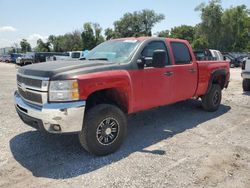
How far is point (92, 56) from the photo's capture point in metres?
5.92

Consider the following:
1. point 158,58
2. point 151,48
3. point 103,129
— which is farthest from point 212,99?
point 103,129

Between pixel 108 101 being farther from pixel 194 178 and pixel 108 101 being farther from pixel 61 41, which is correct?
pixel 61 41

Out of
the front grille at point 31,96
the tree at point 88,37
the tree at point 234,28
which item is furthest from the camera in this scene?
the tree at point 88,37

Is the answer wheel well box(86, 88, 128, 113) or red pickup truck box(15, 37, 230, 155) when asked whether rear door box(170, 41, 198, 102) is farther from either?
wheel well box(86, 88, 128, 113)

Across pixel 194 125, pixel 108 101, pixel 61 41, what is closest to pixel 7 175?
pixel 108 101

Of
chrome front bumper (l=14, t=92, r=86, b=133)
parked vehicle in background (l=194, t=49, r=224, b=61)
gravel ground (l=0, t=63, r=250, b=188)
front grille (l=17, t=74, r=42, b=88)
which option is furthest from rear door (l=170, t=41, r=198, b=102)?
front grille (l=17, t=74, r=42, b=88)

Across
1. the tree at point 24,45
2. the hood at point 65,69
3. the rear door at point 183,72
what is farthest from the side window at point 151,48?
the tree at point 24,45

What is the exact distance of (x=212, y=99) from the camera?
7.64 meters

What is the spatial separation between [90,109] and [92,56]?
68.0 inches

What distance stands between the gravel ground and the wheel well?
76 centimetres

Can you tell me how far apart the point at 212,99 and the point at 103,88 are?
159 inches

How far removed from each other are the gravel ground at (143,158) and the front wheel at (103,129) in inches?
7.1

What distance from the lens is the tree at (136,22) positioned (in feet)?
279

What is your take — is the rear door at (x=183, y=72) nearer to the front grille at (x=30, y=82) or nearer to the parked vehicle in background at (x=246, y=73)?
the front grille at (x=30, y=82)
